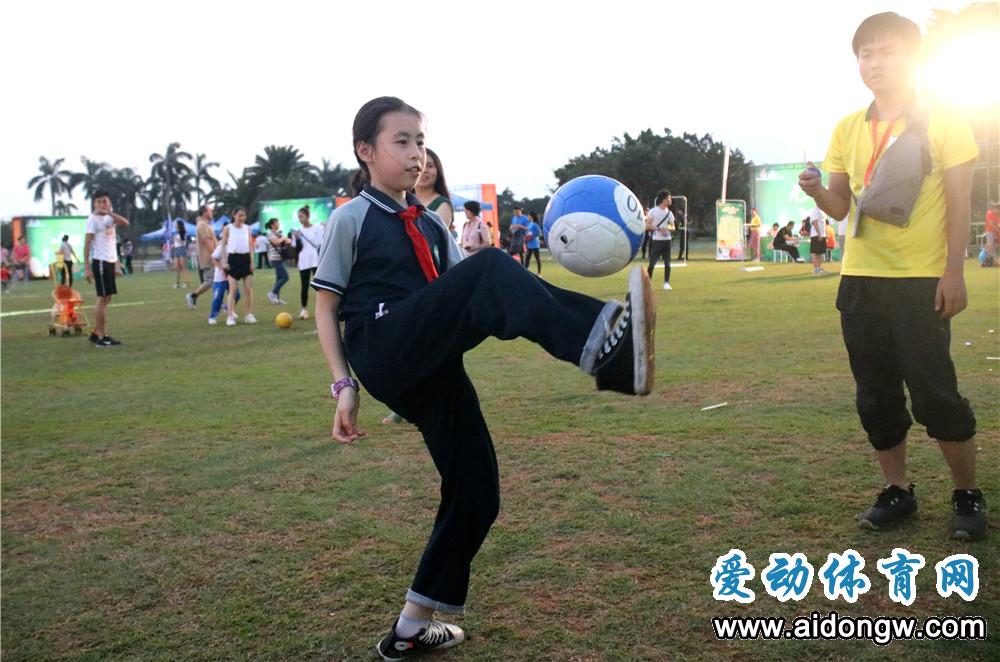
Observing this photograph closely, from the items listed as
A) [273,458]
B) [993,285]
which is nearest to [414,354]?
[273,458]

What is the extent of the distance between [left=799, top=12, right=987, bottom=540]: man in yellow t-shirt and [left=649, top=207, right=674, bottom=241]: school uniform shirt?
13.4m

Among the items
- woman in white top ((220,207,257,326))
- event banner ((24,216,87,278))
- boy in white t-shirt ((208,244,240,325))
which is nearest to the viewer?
woman in white top ((220,207,257,326))

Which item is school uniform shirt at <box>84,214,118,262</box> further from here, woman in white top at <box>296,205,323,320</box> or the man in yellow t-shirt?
the man in yellow t-shirt

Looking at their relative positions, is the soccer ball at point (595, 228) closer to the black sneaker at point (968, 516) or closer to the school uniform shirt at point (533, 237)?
the black sneaker at point (968, 516)

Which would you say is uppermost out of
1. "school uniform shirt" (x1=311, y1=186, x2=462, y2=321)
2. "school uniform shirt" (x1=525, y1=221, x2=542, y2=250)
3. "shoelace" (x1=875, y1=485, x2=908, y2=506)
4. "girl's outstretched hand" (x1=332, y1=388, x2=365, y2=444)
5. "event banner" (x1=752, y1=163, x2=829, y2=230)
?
"event banner" (x1=752, y1=163, x2=829, y2=230)

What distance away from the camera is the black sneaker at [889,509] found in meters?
4.16

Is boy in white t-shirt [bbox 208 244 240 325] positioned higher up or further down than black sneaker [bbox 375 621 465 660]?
higher up

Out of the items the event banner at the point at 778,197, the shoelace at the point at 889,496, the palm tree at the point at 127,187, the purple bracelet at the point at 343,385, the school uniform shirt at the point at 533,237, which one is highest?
the palm tree at the point at 127,187

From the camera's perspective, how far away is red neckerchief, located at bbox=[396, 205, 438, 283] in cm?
315

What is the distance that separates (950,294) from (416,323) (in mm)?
2580

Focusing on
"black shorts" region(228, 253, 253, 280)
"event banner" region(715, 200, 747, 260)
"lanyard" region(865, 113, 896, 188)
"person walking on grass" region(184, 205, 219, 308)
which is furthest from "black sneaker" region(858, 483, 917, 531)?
"event banner" region(715, 200, 747, 260)

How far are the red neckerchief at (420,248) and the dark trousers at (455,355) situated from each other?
0.18 meters

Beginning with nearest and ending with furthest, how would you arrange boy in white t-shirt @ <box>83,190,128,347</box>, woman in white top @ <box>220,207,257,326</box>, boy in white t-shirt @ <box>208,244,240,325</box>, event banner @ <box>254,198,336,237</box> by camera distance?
boy in white t-shirt @ <box>83,190,128,347</box> < woman in white top @ <box>220,207,257,326</box> < boy in white t-shirt @ <box>208,244,240,325</box> < event banner @ <box>254,198,336,237</box>

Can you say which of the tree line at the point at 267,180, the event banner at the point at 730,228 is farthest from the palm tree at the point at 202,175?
the event banner at the point at 730,228
